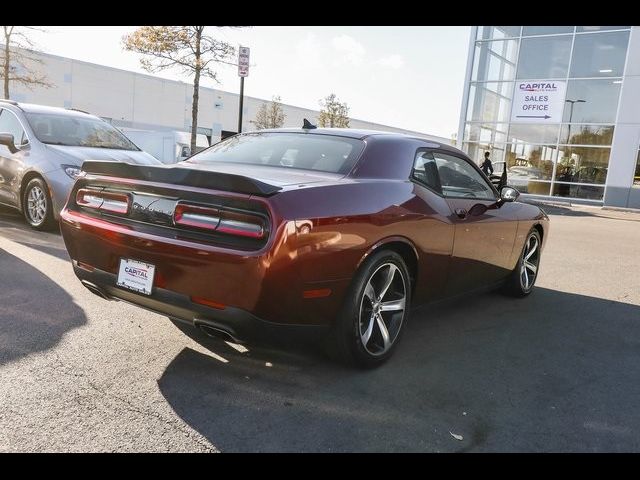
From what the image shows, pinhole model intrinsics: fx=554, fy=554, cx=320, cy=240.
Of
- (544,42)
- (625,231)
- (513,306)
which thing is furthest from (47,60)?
(513,306)

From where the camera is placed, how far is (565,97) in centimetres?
2298

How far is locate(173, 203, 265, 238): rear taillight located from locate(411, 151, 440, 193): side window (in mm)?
1424

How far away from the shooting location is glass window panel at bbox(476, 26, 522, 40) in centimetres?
2423

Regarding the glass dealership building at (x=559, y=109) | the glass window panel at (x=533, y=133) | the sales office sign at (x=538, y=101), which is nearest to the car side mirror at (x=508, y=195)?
the glass dealership building at (x=559, y=109)

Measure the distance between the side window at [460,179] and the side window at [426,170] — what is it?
0.07 meters

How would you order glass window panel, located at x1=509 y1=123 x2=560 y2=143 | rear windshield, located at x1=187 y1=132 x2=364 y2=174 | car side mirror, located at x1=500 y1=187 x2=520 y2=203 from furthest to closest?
glass window panel, located at x1=509 y1=123 x2=560 y2=143 → car side mirror, located at x1=500 y1=187 x2=520 y2=203 → rear windshield, located at x1=187 y1=132 x2=364 y2=174

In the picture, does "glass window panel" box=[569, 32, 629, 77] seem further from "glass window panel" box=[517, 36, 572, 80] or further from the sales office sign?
the sales office sign

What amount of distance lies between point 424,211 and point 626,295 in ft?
11.9

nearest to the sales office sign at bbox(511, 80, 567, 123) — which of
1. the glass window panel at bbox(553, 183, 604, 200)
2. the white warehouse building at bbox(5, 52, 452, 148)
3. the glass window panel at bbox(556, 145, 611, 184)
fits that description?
the glass window panel at bbox(556, 145, 611, 184)

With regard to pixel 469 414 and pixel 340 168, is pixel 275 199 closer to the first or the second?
pixel 340 168

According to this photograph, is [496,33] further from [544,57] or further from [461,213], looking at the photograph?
[461,213]

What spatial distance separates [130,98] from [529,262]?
49441 millimetres
